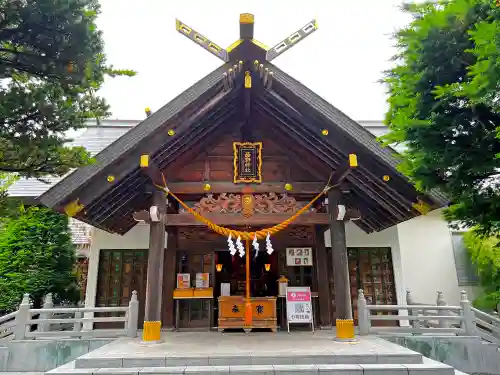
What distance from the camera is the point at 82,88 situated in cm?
534

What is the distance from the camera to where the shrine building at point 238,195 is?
755cm

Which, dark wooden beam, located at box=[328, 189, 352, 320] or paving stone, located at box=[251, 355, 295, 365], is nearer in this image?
paving stone, located at box=[251, 355, 295, 365]

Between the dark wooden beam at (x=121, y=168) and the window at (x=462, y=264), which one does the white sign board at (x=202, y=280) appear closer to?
the dark wooden beam at (x=121, y=168)

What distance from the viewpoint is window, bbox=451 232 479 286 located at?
12.4 meters

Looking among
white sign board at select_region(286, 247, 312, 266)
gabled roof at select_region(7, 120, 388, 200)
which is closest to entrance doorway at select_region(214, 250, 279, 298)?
white sign board at select_region(286, 247, 312, 266)

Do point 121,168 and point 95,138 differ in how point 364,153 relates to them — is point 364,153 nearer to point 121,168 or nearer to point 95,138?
point 121,168

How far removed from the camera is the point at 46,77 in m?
5.13

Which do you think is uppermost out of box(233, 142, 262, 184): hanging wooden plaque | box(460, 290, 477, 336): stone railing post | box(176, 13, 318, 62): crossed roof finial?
box(176, 13, 318, 62): crossed roof finial

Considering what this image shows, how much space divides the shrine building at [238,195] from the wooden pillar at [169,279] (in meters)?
0.03

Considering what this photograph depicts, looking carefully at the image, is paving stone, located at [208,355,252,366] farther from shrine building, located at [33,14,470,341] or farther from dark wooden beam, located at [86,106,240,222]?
dark wooden beam, located at [86,106,240,222]

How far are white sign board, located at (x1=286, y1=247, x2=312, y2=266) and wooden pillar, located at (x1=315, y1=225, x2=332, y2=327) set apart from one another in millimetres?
412

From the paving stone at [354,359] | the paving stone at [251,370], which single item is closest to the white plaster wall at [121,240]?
the paving stone at [251,370]

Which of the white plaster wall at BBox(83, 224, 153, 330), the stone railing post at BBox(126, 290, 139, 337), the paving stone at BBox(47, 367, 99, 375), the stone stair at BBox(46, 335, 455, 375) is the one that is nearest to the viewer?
the paving stone at BBox(47, 367, 99, 375)

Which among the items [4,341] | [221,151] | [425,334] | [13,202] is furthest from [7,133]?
[425,334]
